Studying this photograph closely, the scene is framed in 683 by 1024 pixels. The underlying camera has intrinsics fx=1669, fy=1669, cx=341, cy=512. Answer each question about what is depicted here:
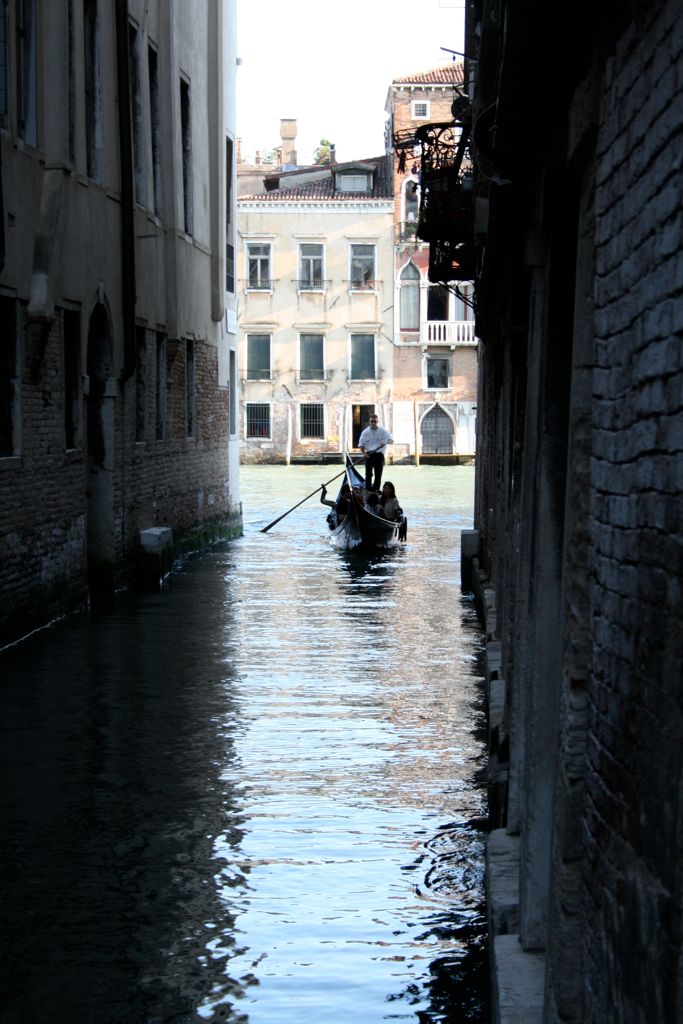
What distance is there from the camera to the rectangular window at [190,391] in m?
21.7

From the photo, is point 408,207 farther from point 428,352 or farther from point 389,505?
point 389,505

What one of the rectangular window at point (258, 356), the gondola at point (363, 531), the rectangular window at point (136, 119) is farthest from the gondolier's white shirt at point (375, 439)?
the rectangular window at point (258, 356)

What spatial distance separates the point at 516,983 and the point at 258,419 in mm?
47641

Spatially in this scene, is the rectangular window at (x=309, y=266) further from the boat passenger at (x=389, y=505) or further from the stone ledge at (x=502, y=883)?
the stone ledge at (x=502, y=883)

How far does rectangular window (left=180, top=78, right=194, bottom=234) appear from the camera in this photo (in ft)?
68.7

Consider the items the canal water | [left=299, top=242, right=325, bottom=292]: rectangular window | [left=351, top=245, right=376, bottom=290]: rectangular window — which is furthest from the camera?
[left=351, top=245, right=376, bottom=290]: rectangular window

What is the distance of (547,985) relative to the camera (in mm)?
3807

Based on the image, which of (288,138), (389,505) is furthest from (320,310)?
(389,505)

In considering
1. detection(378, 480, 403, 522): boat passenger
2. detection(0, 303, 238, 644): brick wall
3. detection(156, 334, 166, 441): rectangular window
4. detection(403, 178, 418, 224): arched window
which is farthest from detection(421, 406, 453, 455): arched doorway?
detection(156, 334, 166, 441): rectangular window

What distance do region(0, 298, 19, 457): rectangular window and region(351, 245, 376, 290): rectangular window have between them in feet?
Result: 126

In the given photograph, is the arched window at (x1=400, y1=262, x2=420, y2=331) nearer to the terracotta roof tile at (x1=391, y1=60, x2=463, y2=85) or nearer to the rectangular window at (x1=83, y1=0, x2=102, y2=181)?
the terracotta roof tile at (x1=391, y1=60, x2=463, y2=85)

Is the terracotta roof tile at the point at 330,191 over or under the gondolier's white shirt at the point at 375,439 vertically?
over

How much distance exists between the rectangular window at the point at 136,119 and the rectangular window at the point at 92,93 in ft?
6.34

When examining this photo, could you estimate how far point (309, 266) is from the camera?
166 feet
